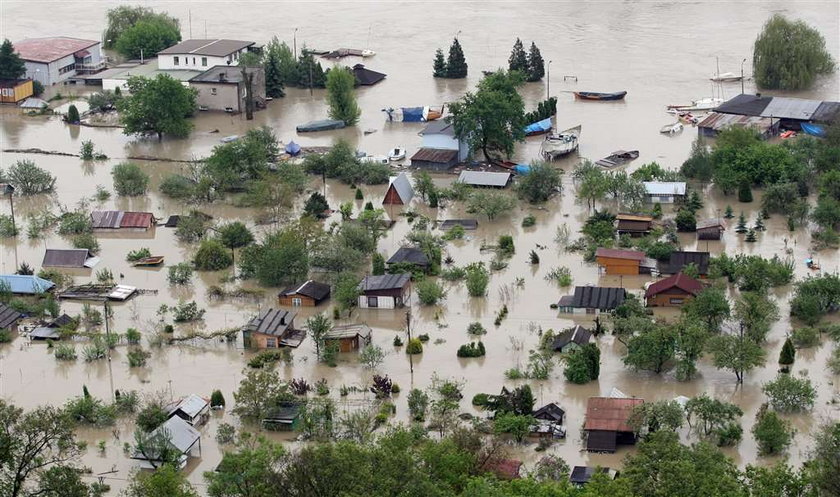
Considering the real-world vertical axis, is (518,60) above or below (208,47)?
below

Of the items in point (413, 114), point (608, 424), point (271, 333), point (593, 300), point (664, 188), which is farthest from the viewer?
point (413, 114)

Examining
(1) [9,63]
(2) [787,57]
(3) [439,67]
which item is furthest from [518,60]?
(1) [9,63]

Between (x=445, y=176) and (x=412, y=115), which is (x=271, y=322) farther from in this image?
(x=412, y=115)

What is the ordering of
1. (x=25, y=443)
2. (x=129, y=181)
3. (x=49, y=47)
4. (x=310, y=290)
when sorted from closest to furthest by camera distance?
(x=25, y=443)
(x=310, y=290)
(x=129, y=181)
(x=49, y=47)

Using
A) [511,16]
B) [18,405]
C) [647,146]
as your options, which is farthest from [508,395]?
[511,16]

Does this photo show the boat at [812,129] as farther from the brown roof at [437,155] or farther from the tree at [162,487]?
the tree at [162,487]

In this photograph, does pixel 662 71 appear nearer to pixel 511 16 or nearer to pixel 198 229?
pixel 511 16
